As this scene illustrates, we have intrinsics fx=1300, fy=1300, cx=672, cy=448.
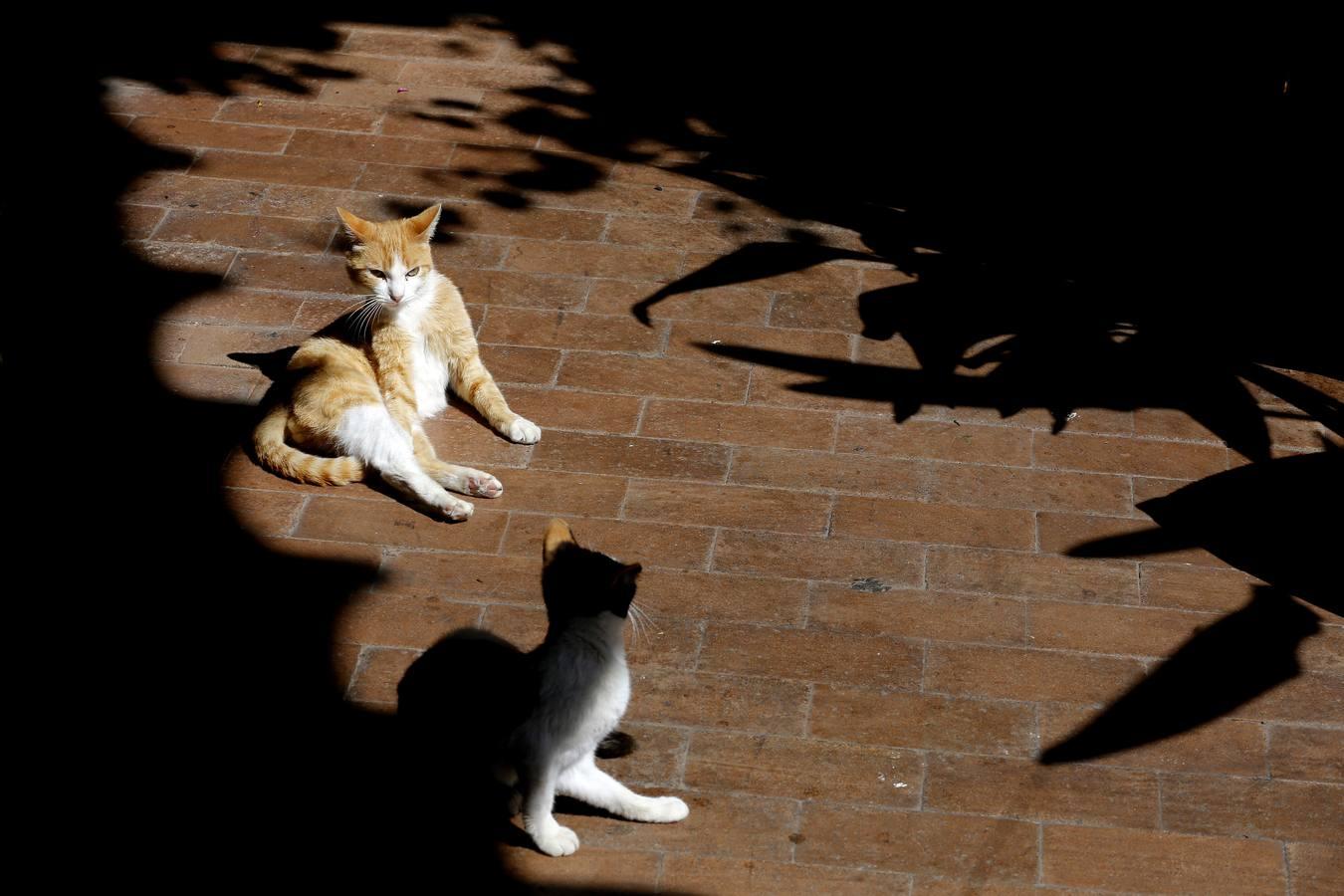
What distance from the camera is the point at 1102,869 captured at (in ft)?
10.9

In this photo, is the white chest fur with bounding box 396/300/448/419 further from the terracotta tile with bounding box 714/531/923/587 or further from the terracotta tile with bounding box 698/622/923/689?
the terracotta tile with bounding box 698/622/923/689

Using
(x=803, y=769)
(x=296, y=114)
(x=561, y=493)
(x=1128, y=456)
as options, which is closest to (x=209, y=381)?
(x=561, y=493)

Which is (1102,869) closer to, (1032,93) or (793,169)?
(793,169)

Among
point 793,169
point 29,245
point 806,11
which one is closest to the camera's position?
point 29,245

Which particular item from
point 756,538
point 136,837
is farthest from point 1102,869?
point 136,837

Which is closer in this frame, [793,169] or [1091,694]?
[1091,694]

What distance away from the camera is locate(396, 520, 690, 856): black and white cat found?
3129 millimetres

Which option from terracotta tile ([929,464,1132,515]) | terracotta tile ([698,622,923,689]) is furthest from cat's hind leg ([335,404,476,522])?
terracotta tile ([929,464,1132,515])

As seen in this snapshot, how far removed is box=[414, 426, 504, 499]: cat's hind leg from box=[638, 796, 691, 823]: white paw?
1263mm

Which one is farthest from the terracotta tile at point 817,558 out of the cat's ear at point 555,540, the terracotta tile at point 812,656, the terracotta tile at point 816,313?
the terracotta tile at point 816,313

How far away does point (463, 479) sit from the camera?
167 inches

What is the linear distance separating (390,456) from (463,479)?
0.82ft

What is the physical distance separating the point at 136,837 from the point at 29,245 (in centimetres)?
282

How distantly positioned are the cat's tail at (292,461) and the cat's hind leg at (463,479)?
224 mm
